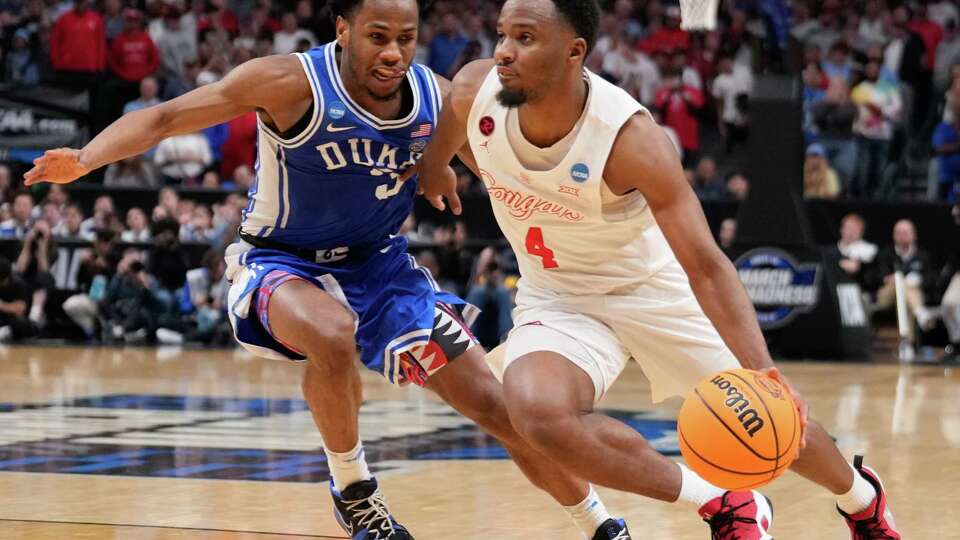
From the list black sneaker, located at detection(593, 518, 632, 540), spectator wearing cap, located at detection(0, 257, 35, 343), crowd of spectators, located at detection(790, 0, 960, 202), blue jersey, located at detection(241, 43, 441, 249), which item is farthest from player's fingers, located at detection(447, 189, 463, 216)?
spectator wearing cap, located at detection(0, 257, 35, 343)

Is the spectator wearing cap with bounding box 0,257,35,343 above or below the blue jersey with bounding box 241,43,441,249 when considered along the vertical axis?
below

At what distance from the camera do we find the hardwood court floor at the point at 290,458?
638 cm

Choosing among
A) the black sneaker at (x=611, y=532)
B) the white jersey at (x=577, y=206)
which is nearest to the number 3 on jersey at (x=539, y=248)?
the white jersey at (x=577, y=206)

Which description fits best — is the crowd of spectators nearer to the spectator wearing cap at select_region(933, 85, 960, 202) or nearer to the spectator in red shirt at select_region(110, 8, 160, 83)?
the spectator wearing cap at select_region(933, 85, 960, 202)

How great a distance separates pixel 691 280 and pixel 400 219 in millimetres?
1706

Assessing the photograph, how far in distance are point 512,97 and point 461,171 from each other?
36.2ft

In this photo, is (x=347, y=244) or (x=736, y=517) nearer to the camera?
(x=736, y=517)

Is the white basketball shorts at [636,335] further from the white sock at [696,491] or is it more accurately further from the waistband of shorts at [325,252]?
the waistband of shorts at [325,252]

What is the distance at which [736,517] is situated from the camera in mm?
5406

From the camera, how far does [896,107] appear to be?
1653cm

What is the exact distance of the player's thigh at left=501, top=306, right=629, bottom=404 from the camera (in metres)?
5.34

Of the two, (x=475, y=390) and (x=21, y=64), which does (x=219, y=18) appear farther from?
(x=475, y=390)

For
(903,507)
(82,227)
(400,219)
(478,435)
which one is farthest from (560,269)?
(82,227)

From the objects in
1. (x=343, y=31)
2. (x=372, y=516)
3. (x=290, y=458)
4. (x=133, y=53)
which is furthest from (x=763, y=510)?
(x=133, y=53)
